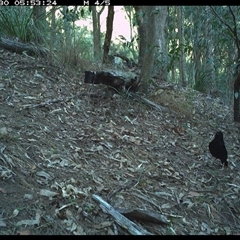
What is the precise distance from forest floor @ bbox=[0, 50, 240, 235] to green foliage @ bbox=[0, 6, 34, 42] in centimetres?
70

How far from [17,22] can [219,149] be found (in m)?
4.25

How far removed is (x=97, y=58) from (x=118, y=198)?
4550 mm

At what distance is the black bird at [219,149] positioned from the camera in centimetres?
360

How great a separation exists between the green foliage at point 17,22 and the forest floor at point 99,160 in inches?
27.7

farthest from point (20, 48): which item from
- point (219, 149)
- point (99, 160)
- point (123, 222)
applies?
point (123, 222)

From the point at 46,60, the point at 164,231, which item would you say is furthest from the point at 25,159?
the point at 46,60

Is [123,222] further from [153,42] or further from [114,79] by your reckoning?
[153,42]

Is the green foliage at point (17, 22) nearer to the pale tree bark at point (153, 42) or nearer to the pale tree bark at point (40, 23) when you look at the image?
the pale tree bark at point (40, 23)

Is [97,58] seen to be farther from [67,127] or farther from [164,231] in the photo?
[164,231]

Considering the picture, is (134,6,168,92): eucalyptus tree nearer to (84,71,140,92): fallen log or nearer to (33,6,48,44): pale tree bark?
(84,71,140,92): fallen log

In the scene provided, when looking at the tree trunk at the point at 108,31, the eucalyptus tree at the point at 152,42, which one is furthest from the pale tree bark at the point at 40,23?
the eucalyptus tree at the point at 152,42

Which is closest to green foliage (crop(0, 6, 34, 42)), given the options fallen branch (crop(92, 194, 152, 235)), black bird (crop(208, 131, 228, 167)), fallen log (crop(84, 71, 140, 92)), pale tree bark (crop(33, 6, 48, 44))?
pale tree bark (crop(33, 6, 48, 44))

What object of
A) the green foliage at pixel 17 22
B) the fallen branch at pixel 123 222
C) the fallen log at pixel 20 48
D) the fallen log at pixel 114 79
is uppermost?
the green foliage at pixel 17 22

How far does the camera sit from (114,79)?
15.2 feet
